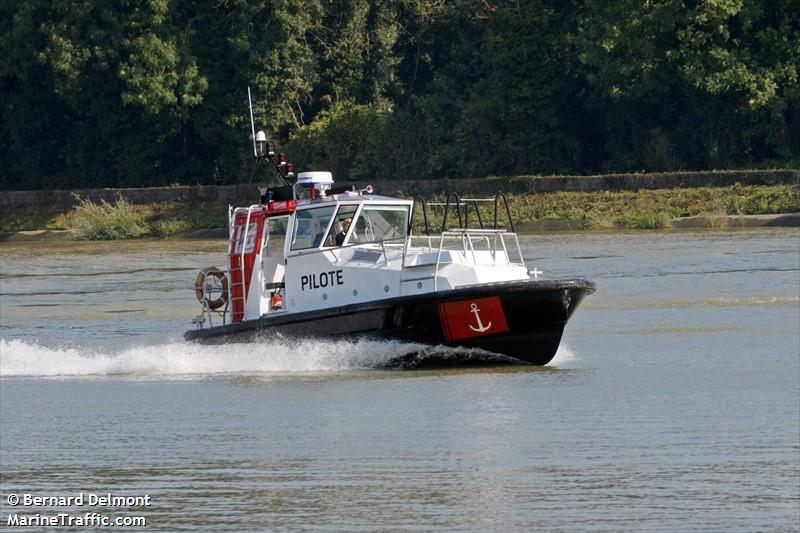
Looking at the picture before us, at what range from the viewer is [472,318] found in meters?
17.3

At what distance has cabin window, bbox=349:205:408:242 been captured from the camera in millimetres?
18641

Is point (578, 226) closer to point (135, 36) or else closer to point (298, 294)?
point (135, 36)

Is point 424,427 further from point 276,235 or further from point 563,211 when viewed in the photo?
point 563,211

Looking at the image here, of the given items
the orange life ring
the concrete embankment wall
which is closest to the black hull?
the orange life ring

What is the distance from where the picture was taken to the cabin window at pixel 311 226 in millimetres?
18562

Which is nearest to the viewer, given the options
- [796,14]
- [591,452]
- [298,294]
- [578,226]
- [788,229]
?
[591,452]

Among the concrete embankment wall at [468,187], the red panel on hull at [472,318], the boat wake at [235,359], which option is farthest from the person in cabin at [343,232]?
the concrete embankment wall at [468,187]

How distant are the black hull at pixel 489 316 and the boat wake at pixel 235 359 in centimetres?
16

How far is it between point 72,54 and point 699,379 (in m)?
41.2

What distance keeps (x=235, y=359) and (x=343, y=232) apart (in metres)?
2.12

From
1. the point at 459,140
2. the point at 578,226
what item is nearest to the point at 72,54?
the point at 459,140

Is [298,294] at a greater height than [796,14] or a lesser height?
lesser

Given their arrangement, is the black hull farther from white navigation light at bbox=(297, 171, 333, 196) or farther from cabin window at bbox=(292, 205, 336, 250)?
white navigation light at bbox=(297, 171, 333, 196)

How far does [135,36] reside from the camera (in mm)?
53625
